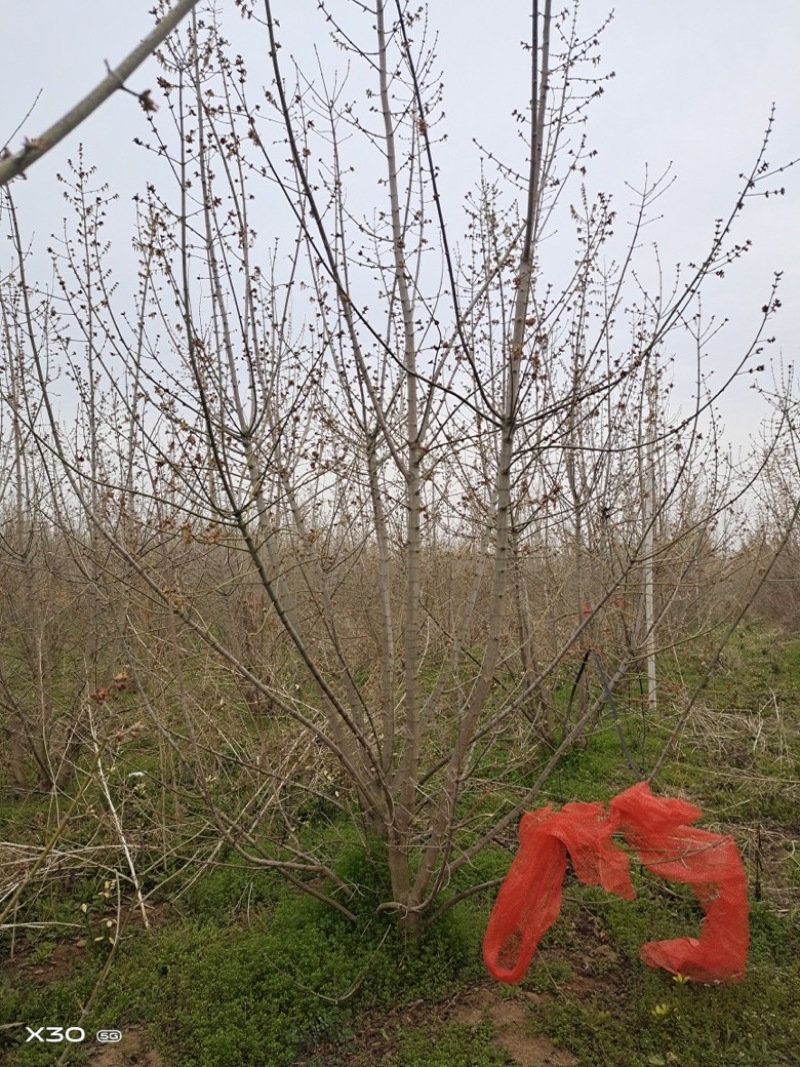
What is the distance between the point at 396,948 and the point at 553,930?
31.4 inches

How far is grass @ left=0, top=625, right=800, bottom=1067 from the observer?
2.62 meters

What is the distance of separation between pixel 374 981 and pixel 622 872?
1.17 m

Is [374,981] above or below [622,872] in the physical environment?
below

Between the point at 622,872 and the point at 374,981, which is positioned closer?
the point at 622,872

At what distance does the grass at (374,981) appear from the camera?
8.59 ft

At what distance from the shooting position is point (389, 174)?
292 cm

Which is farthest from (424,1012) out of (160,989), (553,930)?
(160,989)

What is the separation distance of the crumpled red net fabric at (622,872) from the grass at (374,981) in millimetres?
203

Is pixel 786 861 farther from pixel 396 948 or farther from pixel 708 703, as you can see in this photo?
pixel 708 703

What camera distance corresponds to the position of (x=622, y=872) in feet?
8.82

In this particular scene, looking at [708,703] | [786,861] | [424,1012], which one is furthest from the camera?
[708,703]

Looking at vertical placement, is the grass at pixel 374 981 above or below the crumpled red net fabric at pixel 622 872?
below

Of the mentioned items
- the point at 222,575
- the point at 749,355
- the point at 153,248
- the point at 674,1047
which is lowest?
the point at 674,1047

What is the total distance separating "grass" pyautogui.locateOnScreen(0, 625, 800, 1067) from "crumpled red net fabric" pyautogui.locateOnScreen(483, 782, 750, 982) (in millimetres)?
203
